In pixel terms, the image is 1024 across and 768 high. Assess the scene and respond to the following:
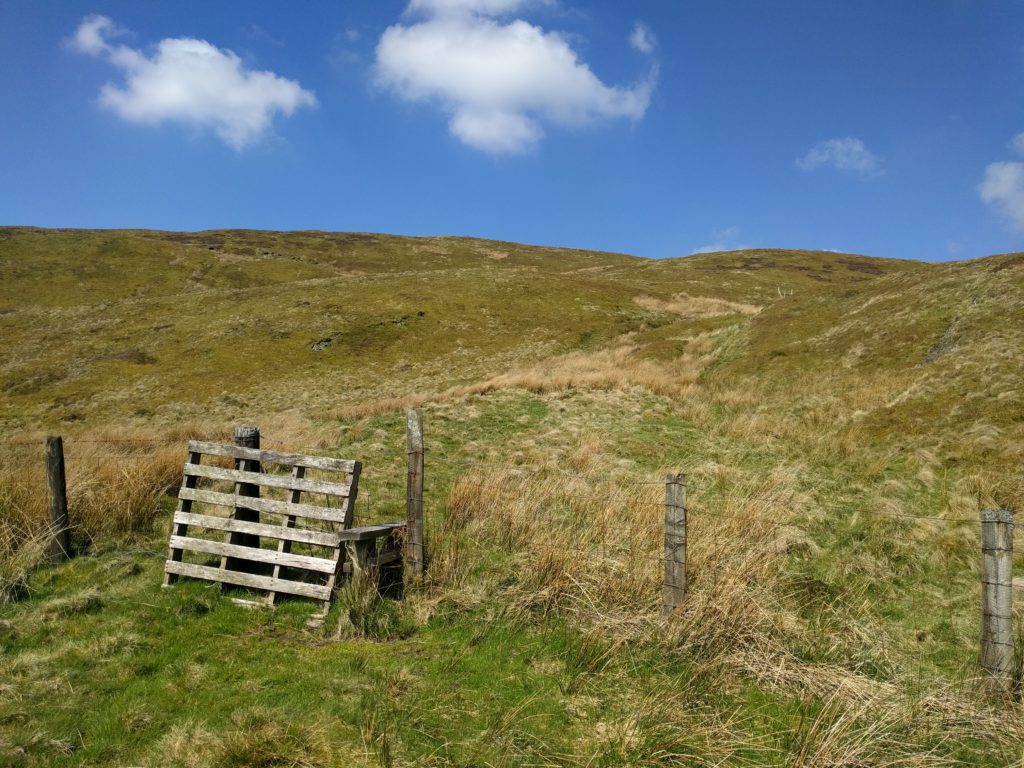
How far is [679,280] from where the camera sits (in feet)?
287

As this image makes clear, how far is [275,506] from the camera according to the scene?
9.16m

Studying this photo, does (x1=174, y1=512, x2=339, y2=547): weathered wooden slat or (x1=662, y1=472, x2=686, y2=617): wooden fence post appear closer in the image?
(x1=662, y1=472, x2=686, y2=617): wooden fence post

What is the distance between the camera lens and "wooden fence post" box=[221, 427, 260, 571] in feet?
30.6

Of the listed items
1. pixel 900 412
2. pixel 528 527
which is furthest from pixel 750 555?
pixel 900 412

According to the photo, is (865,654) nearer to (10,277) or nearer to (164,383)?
(164,383)

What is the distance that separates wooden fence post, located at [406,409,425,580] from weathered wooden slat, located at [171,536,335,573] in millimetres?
1107

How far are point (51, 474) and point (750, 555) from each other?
10.8m

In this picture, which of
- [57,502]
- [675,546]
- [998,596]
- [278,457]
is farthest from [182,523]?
[998,596]

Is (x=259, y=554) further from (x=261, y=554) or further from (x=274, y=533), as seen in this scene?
(x=274, y=533)

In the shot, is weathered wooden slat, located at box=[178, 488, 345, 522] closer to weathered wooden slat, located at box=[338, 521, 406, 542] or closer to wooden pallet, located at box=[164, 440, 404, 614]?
wooden pallet, located at box=[164, 440, 404, 614]

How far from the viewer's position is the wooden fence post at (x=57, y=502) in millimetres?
9656

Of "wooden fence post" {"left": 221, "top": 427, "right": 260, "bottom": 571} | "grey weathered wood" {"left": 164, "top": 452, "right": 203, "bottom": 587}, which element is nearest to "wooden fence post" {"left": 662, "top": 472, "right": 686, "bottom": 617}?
"wooden fence post" {"left": 221, "top": 427, "right": 260, "bottom": 571}

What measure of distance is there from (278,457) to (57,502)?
3922 mm

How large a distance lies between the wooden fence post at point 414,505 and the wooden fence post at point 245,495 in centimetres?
263
